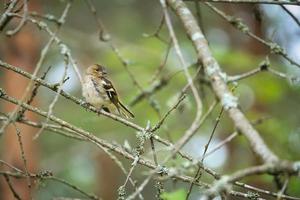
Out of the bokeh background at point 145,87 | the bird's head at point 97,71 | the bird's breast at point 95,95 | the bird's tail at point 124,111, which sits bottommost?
the bird's tail at point 124,111

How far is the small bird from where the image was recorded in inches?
162

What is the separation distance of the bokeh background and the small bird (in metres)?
0.16

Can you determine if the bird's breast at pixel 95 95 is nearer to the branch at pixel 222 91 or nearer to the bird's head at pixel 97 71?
the bird's head at pixel 97 71

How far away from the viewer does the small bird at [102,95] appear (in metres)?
4.11

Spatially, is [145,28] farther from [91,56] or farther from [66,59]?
[66,59]

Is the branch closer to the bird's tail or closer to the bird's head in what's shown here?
the bird's tail

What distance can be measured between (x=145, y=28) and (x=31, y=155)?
4.94 m

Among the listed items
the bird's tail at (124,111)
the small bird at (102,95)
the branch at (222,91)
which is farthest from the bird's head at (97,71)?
the branch at (222,91)

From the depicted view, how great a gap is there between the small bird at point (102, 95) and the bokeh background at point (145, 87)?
0.16 metres

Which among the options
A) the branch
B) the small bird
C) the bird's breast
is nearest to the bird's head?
the small bird

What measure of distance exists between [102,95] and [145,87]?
6.29 feet

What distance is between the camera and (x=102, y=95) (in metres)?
4.17

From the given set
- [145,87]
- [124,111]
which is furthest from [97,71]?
[145,87]

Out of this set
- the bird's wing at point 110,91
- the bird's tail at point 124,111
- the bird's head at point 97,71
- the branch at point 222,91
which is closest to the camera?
the branch at point 222,91
